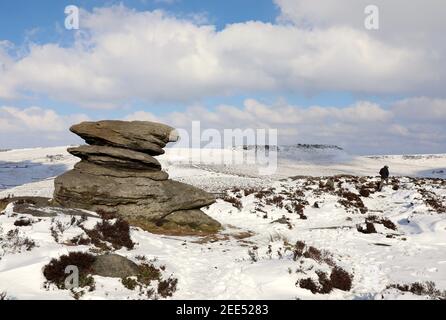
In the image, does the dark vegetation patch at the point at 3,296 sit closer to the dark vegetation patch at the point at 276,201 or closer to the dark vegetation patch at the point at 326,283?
the dark vegetation patch at the point at 326,283

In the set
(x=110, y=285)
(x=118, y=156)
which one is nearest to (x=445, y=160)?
(x=118, y=156)

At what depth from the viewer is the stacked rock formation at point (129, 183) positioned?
20125mm

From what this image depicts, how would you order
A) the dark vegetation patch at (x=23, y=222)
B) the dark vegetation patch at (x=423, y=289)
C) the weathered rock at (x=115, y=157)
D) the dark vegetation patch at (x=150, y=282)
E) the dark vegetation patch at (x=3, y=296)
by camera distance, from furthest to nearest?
the weathered rock at (x=115, y=157) < the dark vegetation patch at (x=23, y=222) < the dark vegetation patch at (x=150, y=282) < the dark vegetation patch at (x=423, y=289) < the dark vegetation patch at (x=3, y=296)

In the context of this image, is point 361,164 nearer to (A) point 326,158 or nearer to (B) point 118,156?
(A) point 326,158

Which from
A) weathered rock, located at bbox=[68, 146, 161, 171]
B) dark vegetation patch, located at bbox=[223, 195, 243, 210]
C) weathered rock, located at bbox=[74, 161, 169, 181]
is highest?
weathered rock, located at bbox=[68, 146, 161, 171]

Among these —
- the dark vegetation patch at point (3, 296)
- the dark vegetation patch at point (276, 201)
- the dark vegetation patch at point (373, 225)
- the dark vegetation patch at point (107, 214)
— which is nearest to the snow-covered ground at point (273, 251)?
the dark vegetation patch at point (276, 201)

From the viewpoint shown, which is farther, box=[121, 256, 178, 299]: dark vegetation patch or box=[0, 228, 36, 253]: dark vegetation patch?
box=[0, 228, 36, 253]: dark vegetation patch

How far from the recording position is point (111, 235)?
14992 mm

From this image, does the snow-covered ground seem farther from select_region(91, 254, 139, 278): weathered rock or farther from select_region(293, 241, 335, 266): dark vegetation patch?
select_region(91, 254, 139, 278): weathered rock

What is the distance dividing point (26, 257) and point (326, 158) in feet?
318

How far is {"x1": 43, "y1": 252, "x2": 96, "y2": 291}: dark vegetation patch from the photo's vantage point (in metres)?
9.74

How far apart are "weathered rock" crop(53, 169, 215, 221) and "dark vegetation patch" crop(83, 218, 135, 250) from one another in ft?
13.2

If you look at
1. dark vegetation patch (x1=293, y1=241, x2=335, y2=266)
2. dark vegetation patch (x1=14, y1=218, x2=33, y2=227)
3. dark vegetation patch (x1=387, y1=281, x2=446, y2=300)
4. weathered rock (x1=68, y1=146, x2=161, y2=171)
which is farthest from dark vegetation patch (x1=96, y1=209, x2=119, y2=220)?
dark vegetation patch (x1=387, y1=281, x2=446, y2=300)

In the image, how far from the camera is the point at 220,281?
11211 mm
